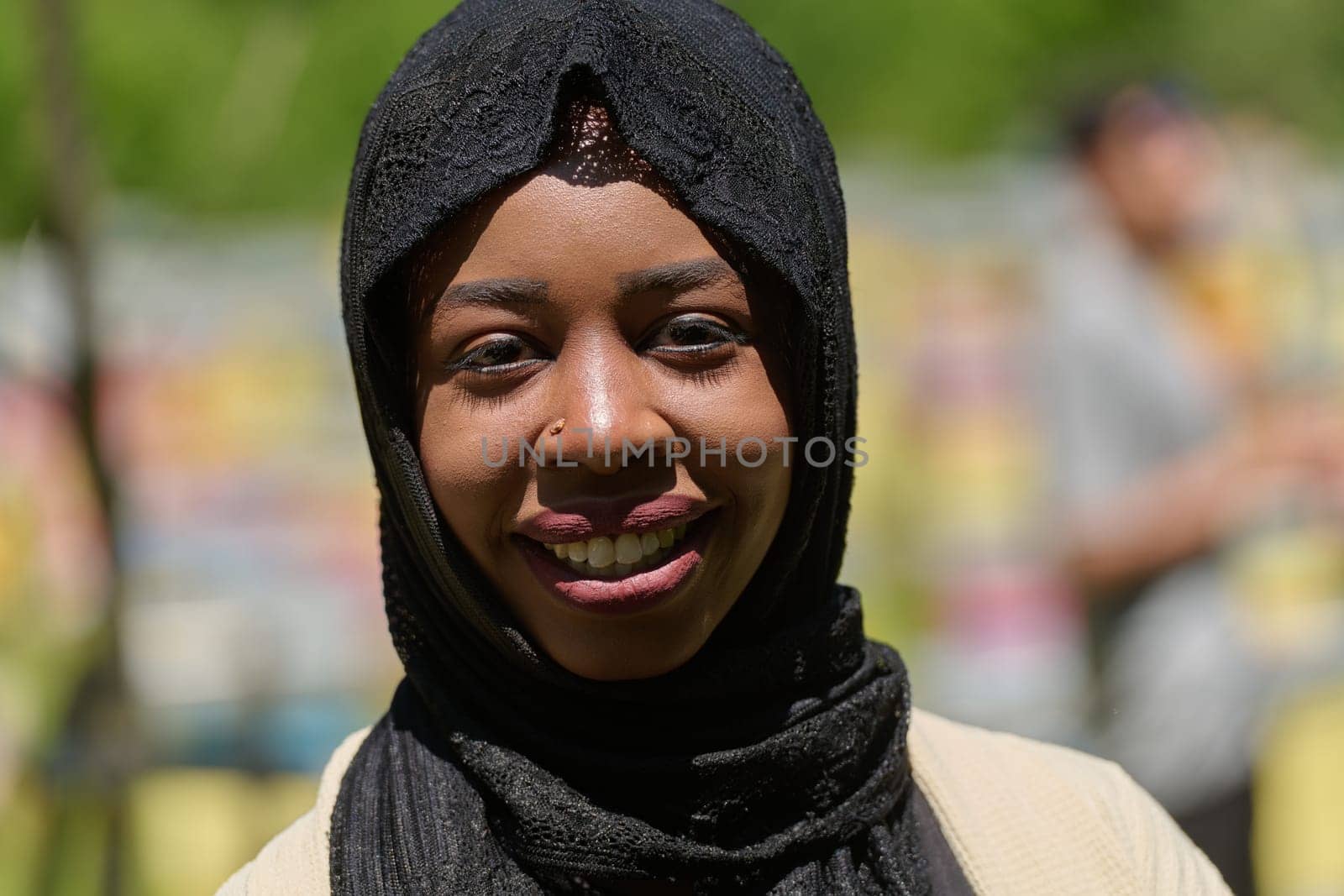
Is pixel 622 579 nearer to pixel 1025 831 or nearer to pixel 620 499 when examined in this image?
pixel 620 499

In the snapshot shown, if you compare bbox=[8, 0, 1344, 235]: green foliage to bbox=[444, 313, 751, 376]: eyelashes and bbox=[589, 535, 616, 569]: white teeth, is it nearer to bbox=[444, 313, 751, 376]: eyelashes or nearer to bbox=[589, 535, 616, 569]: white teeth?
bbox=[444, 313, 751, 376]: eyelashes

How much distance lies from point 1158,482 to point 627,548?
7.02ft

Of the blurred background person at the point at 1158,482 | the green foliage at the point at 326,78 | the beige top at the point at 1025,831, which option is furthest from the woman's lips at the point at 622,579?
the green foliage at the point at 326,78

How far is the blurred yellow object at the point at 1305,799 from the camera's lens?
4.15m

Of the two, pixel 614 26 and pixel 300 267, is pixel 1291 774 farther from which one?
pixel 300 267

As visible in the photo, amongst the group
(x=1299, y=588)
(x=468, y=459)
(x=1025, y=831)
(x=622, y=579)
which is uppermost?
(x=468, y=459)

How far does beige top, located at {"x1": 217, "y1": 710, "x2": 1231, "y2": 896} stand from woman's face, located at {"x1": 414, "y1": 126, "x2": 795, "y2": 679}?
0.37 metres

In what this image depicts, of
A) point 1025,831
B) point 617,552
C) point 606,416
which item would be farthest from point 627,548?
point 1025,831

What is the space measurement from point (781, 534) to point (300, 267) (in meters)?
4.83

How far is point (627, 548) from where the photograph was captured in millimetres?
1427

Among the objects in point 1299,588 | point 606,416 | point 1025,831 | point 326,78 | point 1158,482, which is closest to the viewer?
point 606,416

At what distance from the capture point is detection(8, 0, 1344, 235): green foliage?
20.7ft

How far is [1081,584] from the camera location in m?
3.37

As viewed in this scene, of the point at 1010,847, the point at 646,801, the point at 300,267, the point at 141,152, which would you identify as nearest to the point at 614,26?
the point at 646,801
